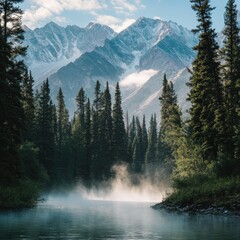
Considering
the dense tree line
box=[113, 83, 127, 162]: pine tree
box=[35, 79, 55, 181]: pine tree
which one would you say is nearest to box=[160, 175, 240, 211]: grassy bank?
the dense tree line

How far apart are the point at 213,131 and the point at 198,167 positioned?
9.24 m

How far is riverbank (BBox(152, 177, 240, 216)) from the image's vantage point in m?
34.1

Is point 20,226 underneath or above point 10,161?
underneath

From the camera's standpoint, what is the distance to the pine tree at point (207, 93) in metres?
45.2

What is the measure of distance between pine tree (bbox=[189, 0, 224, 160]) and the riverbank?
5.24 m

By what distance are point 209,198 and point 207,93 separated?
1360cm

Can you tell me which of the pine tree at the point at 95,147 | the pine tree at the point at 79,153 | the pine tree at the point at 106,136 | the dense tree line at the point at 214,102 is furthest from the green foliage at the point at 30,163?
the pine tree at the point at 106,136

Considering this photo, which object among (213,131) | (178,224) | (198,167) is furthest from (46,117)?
(178,224)

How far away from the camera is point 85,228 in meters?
25.9

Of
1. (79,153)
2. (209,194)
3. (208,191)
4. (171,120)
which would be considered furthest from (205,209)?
(79,153)

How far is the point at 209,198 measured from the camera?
3656 centimetres

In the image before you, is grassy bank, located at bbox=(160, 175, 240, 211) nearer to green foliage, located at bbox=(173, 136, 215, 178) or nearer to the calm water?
the calm water

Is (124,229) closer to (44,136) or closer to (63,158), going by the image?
(44,136)

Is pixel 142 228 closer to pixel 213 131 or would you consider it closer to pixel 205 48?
pixel 213 131
